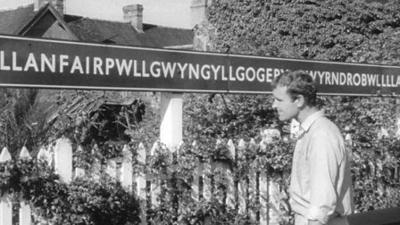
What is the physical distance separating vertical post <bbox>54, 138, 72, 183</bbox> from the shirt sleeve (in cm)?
205

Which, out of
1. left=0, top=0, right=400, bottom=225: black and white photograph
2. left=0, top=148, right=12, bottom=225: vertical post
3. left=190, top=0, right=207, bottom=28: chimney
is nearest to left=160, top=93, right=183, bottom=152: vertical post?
left=0, top=0, right=400, bottom=225: black and white photograph

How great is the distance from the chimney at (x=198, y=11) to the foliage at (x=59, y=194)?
10.8 meters

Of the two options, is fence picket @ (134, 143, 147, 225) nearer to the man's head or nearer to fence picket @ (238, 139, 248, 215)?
fence picket @ (238, 139, 248, 215)

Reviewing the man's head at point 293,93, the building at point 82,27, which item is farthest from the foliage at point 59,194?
the building at point 82,27

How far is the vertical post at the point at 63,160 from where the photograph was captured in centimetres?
507

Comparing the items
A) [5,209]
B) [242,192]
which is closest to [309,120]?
[5,209]

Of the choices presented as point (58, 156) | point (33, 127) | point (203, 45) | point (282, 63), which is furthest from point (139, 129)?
point (203, 45)

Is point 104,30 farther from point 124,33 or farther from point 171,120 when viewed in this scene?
point 171,120

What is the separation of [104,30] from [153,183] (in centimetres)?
3746

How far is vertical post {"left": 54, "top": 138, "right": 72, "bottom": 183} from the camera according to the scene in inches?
200

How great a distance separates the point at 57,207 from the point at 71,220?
0.44ft

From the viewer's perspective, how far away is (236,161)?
632 centimetres

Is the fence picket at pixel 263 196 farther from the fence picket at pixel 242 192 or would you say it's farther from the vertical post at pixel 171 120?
the vertical post at pixel 171 120

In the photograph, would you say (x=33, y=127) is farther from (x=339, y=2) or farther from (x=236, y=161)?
(x=339, y=2)
